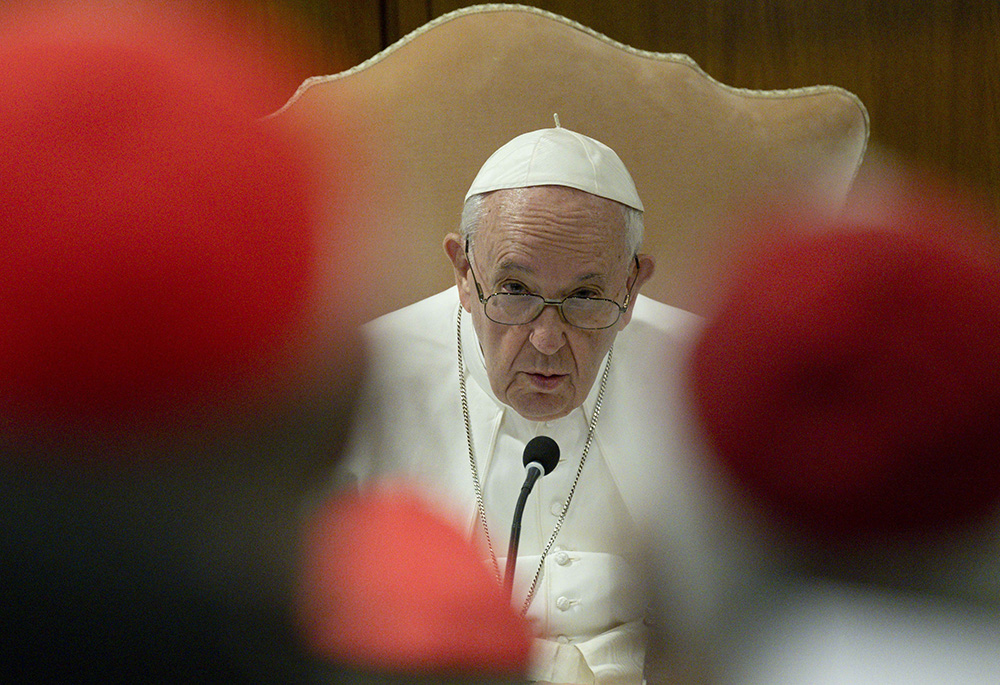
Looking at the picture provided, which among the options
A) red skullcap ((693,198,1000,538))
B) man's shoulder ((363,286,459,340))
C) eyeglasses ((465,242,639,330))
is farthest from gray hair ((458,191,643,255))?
red skullcap ((693,198,1000,538))

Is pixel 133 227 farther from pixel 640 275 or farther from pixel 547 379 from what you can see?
pixel 640 275

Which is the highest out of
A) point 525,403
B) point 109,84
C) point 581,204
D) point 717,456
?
point 109,84

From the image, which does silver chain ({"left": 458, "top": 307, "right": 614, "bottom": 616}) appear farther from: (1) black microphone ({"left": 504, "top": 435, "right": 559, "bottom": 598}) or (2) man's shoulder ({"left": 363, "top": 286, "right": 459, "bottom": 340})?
(1) black microphone ({"left": 504, "top": 435, "right": 559, "bottom": 598})

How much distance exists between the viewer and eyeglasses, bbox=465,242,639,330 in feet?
5.55

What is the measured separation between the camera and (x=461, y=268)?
186cm

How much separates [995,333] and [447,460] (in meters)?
1.67

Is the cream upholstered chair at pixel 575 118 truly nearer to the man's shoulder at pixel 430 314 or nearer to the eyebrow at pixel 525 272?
the man's shoulder at pixel 430 314

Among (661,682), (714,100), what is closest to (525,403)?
(714,100)

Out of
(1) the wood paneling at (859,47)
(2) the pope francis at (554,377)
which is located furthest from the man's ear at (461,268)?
(1) the wood paneling at (859,47)

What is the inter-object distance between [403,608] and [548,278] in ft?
4.81

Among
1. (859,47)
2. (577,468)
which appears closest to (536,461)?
(577,468)

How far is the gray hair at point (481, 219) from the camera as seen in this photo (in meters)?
1.77

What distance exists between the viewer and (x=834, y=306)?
247mm

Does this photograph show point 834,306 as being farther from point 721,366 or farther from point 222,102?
point 222,102
